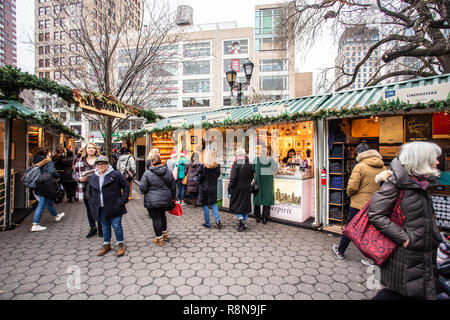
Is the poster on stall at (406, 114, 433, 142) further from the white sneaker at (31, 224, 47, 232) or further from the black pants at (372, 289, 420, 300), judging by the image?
the white sneaker at (31, 224, 47, 232)

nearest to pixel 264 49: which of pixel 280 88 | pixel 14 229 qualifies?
pixel 280 88

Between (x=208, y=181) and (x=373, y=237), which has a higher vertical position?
→ (x=208, y=181)

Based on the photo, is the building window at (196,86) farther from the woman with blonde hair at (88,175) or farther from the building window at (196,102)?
the woman with blonde hair at (88,175)

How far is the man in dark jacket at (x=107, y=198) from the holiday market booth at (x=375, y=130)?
177 inches

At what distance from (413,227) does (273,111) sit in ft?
15.3

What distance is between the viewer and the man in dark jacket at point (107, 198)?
13.0 ft

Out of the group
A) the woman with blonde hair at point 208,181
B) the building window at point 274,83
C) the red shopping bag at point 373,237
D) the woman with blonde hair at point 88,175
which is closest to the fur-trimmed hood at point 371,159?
the red shopping bag at point 373,237

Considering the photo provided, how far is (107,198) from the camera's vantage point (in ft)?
13.0

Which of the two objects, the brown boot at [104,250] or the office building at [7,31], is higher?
the office building at [7,31]

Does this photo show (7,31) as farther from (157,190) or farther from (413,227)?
(413,227)

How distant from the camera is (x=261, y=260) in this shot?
3959 mm

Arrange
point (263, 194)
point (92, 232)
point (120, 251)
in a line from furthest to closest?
point (263, 194) → point (92, 232) → point (120, 251)

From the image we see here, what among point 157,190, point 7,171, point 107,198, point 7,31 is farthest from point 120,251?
point 7,31

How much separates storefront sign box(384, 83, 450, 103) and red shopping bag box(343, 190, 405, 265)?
10.6 ft
